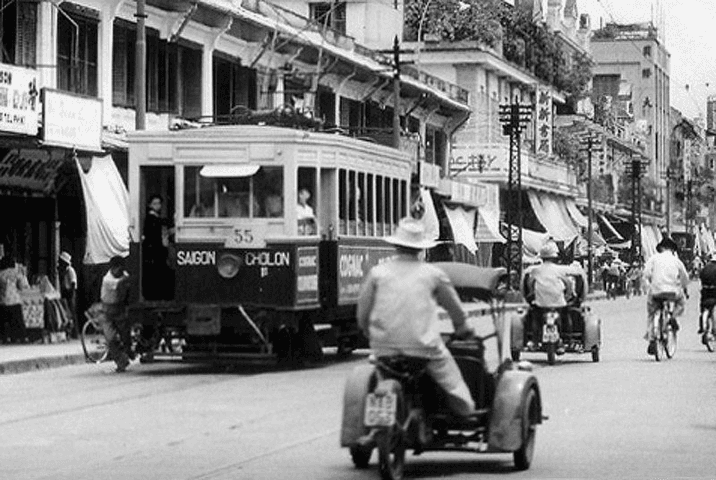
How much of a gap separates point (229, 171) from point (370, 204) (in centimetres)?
391

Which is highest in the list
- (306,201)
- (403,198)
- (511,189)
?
(511,189)

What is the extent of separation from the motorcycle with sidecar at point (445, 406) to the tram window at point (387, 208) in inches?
603

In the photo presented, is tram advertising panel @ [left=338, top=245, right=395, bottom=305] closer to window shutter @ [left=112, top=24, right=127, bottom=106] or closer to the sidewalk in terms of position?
the sidewalk

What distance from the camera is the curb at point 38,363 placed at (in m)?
27.3

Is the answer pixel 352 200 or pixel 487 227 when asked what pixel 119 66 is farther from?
pixel 487 227

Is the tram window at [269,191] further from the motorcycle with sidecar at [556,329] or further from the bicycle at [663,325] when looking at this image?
the bicycle at [663,325]

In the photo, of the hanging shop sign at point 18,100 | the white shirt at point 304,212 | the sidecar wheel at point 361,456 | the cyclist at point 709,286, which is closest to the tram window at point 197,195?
the white shirt at point 304,212

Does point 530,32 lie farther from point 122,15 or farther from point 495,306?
point 495,306

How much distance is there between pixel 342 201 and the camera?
27422 millimetres

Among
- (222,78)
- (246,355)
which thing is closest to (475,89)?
(222,78)

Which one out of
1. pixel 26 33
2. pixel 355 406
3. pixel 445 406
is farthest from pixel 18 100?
pixel 355 406

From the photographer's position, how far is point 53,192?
121ft

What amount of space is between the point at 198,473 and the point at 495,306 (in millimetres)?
2708

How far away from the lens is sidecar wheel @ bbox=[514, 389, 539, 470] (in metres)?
13.5
